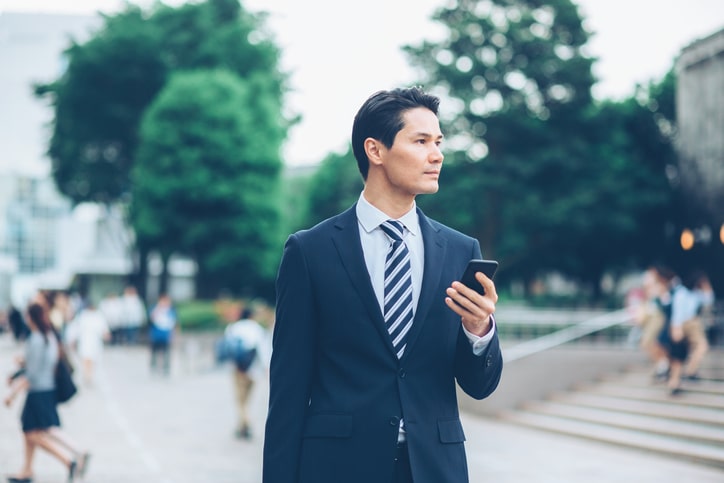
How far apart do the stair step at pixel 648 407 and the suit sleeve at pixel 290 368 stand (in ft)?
33.3

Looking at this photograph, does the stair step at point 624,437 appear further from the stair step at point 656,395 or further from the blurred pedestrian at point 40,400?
the blurred pedestrian at point 40,400

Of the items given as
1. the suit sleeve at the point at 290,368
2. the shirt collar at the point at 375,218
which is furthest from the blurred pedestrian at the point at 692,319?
the suit sleeve at the point at 290,368

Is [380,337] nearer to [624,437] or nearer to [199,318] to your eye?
[624,437]

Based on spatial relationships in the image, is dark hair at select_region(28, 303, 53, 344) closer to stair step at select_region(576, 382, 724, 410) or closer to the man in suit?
the man in suit

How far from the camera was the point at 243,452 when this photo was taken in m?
10.9

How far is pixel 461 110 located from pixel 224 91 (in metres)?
9.03

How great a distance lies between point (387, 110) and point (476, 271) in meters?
0.65

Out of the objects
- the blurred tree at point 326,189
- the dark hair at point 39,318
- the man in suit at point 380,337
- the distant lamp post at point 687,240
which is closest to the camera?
the man in suit at point 380,337

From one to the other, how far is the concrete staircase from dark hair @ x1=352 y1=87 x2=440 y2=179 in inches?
340

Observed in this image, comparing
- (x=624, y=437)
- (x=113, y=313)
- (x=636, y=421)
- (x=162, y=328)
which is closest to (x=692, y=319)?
(x=636, y=421)

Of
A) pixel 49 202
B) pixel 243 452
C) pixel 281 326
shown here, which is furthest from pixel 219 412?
pixel 49 202

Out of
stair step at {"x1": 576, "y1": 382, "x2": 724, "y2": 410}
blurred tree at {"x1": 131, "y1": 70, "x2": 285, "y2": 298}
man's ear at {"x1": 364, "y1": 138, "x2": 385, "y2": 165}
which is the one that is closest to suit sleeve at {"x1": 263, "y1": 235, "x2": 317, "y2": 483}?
man's ear at {"x1": 364, "y1": 138, "x2": 385, "y2": 165}

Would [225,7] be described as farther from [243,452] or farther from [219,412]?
[243,452]

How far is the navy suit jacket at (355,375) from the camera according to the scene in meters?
2.55
